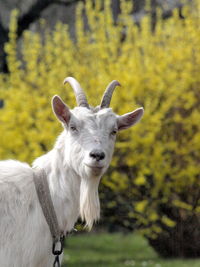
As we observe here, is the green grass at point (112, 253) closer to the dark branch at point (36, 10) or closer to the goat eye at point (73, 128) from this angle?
the dark branch at point (36, 10)

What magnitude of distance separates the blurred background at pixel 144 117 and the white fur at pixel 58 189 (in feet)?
19.1

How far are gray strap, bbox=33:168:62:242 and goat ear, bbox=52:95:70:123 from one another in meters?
0.44

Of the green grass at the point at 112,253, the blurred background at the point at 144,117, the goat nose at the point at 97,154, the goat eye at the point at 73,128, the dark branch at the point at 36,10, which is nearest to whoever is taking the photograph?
the goat nose at the point at 97,154

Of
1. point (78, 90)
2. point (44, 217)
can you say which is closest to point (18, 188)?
point (44, 217)

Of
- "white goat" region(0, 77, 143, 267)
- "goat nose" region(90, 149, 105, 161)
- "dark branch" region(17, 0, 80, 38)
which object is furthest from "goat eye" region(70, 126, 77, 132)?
"dark branch" region(17, 0, 80, 38)

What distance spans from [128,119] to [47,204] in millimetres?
937

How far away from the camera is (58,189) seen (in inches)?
205

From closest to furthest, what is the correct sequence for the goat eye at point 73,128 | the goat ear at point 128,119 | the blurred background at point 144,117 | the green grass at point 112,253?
the goat eye at point 73,128, the goat ear at point 128,119, the blurred background at point 144,117, the green grass at point 112,253

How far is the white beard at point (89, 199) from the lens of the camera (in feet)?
16.7

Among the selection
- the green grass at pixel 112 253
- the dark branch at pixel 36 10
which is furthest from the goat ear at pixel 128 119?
the dark branch at pixel 36 10

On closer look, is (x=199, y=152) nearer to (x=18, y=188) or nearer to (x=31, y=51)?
(x=31, y=51)

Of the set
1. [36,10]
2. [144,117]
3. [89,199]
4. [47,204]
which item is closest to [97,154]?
[89,199]

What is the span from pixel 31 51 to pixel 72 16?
6.12 metres

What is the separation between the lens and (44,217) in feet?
16.7
